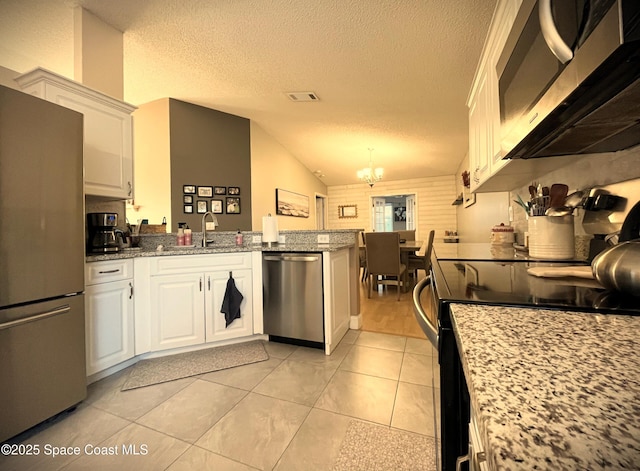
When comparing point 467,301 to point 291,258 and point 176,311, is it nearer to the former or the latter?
point 291,258

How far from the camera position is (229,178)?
4.02m

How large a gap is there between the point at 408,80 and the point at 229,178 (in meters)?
2.81

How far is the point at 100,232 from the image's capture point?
2016 mm

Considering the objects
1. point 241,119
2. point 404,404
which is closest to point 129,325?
point 404,404

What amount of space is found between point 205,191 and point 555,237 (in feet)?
12.6

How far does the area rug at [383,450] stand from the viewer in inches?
43.8

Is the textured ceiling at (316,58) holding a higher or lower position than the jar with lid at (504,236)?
higher

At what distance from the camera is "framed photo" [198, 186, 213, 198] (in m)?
3.71

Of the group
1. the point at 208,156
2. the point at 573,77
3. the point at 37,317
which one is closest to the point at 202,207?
the point at 208,156

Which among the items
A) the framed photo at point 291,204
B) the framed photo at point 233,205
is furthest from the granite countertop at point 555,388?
the framed photo at point 291,204

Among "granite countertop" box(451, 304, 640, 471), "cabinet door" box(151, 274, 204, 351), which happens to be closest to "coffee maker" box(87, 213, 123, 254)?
"cabinet door" box(151, 274, 204, 351)

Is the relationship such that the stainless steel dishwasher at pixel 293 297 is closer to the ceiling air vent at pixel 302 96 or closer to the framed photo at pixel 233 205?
the framed photo at pixel 233 205

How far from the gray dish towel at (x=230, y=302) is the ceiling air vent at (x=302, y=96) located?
2462 mm

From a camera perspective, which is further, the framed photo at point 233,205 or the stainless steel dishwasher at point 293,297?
the framed photo at point 233,205
